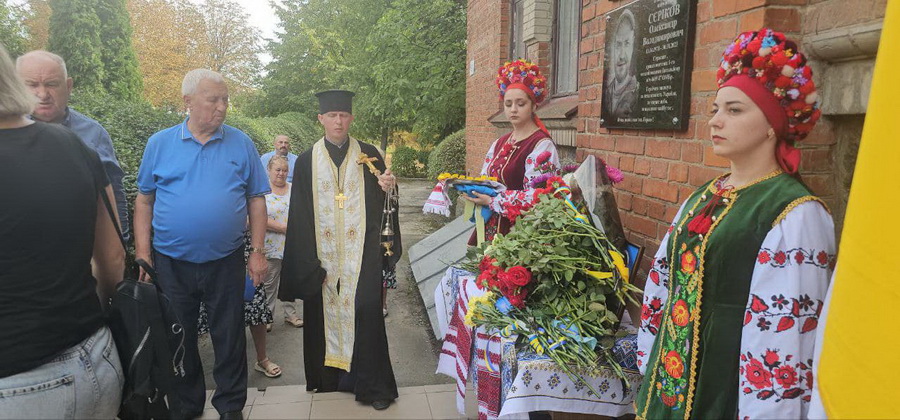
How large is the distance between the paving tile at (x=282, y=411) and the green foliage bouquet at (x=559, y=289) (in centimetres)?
179

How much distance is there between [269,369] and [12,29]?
62.5 feet

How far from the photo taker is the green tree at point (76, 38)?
1512cm

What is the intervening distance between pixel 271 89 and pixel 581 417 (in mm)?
28400

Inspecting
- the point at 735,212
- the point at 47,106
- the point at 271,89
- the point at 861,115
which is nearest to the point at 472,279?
the point at 735,212

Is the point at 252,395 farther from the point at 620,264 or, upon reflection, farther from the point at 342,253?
the point at 620,264

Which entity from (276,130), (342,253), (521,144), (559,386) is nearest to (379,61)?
(276,130)

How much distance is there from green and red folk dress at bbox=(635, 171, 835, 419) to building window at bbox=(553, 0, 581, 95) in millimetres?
3947

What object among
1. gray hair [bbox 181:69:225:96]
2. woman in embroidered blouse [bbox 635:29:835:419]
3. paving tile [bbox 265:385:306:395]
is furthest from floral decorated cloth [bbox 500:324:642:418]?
gray hair [bbox 181:69:225:96]


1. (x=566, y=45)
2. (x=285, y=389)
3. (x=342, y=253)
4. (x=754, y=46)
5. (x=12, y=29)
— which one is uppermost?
(x=12, y=29)

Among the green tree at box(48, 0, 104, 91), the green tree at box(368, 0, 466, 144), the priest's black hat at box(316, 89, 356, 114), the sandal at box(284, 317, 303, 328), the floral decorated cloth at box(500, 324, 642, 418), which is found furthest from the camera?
the green tree at box(48, 0, 104, 91)

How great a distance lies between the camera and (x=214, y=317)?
135 inches

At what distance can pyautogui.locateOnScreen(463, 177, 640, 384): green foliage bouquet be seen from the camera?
2.23 m

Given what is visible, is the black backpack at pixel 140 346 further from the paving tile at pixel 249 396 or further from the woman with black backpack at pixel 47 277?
the paving tile at pixel 249 396

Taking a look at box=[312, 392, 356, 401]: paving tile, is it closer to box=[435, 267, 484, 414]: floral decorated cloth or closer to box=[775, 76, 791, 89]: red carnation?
box=[435, 267, 484, 414]: floral decorated cloth
